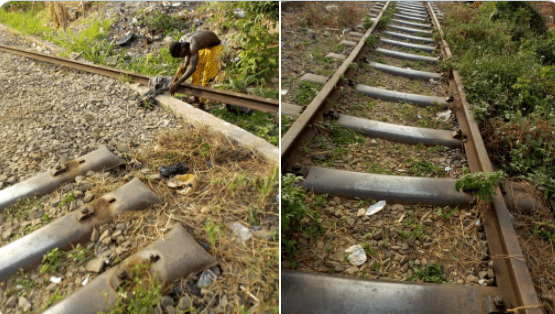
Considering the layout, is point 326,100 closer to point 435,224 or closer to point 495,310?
point 435,224

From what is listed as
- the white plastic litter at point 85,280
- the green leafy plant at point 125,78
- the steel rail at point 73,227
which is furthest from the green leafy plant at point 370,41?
the white plastic litter at point 85,280

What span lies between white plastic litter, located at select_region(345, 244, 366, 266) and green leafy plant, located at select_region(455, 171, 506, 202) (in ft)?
2.80

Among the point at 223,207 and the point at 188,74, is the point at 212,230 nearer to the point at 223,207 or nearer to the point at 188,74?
the point at 223,207

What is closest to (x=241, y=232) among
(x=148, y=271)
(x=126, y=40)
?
(x=148, y=271)

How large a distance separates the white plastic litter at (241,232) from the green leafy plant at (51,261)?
98 cm

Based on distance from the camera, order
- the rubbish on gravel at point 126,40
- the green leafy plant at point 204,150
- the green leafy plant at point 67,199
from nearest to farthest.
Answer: the green leafy plant at point 67,199 → the green leafy plant at point 204,150 → the rubbish on gravel at point 126,40

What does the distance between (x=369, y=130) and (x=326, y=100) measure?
21.5 inches

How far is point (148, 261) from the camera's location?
6.53 ft

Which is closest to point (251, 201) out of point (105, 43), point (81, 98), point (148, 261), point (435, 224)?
point (148, 261)

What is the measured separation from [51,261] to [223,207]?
3.29 ft

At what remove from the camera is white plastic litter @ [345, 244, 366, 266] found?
→ 2.15m

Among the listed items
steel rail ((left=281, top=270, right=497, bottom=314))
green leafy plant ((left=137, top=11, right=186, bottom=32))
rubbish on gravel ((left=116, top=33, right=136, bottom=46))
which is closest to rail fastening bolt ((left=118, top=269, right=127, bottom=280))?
steel rail ((left=281, top=270, right=497, bottom=314))

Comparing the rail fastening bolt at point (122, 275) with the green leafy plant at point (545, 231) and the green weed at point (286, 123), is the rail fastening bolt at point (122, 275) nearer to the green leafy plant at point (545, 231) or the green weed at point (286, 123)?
the green weed at point (286, 123)

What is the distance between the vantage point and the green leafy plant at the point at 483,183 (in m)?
2.39
